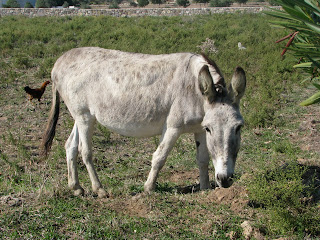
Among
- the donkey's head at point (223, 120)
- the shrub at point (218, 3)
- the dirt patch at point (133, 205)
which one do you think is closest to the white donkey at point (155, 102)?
the donkey's head at point (223, 120)

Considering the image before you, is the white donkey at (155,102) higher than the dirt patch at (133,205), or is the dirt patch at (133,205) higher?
the white donkey at (155,102)

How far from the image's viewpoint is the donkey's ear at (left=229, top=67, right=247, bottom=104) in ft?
13.8

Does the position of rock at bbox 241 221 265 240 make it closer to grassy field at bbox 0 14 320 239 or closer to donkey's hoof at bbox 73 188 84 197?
grassy field at bbox 0 14 320 239

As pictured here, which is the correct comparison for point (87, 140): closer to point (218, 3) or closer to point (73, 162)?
point (73, 162)

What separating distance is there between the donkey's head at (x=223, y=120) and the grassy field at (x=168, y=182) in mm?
407

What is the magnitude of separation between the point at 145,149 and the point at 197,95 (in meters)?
2.78

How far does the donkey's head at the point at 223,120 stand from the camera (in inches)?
160

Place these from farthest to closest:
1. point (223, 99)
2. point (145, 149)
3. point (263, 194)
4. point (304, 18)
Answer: point (145, 149) → point (223, 99) → point (263, 194) → point (304, 18)

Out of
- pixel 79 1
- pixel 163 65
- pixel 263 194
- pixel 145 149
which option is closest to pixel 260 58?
pixel 145 149

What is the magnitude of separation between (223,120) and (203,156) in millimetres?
991

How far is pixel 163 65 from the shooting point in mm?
4871

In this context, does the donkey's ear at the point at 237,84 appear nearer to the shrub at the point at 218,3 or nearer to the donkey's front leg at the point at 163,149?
the donkey's front leg at the point at 163,149

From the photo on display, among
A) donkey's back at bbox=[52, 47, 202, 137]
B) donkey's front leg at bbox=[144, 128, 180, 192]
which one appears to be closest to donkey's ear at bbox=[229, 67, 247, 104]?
donkey's back at bbox=[52, 47, 202, 137]

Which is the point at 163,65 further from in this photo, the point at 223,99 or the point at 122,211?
the point at 122,211
